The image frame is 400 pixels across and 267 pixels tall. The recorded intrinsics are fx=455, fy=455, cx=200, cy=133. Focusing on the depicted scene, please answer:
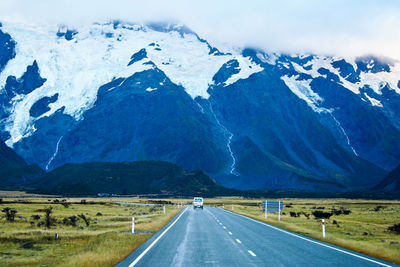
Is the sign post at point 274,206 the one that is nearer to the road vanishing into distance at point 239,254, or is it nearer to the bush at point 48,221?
the bush at point 48,221

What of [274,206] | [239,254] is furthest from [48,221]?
[274,206]

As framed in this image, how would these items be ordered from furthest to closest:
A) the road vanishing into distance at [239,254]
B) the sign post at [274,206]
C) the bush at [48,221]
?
the sign post at [274,206], the bush at [48,221], the road vanishing into distance at [239,254]

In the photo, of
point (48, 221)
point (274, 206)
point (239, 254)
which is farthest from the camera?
point (274, 206)

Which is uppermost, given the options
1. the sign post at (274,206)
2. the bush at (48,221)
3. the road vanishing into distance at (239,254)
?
the sign post at (274,206)

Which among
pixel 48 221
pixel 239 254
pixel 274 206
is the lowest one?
pixel 239 254

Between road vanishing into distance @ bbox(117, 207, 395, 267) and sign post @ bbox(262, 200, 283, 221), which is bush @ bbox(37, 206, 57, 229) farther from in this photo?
sign post @ bbox(262, 200, 283, 221)

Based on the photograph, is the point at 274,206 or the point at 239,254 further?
the point at 274,206

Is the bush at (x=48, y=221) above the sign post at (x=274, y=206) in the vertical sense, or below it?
below

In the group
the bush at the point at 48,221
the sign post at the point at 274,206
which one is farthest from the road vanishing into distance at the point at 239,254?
the sign post at the point at 274,206

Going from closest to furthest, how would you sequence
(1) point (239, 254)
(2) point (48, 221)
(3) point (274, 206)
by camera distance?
A: (1) point (239, 254), (2) point (48, 221), (3) point (274, 206)

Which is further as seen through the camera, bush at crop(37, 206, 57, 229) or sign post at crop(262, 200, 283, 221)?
sign post at crop(262, 200, 283, 221)

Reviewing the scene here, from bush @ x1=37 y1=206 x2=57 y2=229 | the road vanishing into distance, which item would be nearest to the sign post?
bush @ x1=37 y1=206 x2=57 y2=229

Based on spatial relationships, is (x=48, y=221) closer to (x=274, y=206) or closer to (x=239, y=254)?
(x=239, y=254)

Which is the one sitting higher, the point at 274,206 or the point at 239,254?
the point at 274,206
